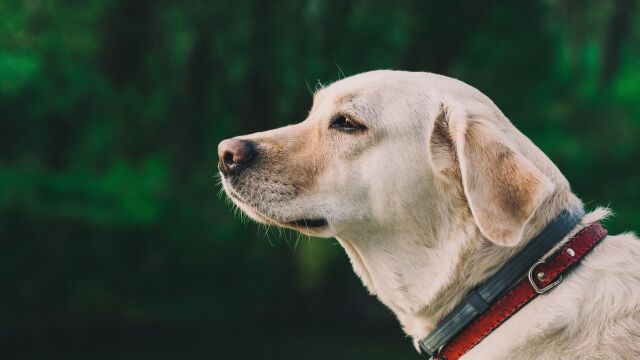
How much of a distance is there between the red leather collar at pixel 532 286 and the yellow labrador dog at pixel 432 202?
0.10ft

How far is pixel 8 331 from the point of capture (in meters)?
10.6

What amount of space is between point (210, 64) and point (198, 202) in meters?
2.73

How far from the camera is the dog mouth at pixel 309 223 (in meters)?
3.00

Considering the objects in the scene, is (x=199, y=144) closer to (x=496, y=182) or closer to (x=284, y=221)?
(x=284, y=221)

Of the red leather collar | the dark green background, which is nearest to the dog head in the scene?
the red leather collar

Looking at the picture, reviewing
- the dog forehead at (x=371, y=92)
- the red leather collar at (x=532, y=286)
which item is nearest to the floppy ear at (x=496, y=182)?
the red leather collar at (x=532, y=286)

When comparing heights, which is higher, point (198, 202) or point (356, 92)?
point (356, 92)

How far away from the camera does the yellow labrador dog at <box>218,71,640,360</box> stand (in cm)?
249

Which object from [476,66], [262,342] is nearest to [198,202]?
[262,342]

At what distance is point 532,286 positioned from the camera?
253 centimetres

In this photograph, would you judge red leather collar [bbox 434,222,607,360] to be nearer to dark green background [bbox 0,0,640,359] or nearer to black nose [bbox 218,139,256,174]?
black nose [bbox 218,139,256,174]

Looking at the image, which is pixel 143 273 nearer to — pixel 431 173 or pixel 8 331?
pixel 8 331

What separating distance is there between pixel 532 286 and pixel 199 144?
36.0 ft

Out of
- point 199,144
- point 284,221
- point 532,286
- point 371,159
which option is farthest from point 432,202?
point 199,144
